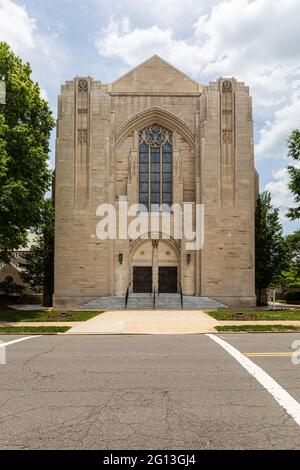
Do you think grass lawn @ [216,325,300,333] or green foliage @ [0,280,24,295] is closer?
grass lawn @ [216,325,300,333]

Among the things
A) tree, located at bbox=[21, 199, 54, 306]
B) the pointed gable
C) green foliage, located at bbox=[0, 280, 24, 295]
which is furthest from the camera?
green foliage, located at bbox=[0, 280, 24, 295]

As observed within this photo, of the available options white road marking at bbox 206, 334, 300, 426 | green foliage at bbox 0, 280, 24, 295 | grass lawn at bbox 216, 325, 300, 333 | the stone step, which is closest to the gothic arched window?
the stone step

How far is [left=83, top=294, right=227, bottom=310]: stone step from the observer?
90.5 ft

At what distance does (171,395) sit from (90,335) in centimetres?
829

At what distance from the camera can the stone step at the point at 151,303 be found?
1086 inches

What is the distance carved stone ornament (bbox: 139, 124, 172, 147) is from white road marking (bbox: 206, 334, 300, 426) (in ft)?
80.2

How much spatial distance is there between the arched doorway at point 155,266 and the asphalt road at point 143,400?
20690 millimetres

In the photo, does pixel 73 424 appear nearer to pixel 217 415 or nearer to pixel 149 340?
pixel 217 415

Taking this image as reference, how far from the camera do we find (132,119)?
31.8 m

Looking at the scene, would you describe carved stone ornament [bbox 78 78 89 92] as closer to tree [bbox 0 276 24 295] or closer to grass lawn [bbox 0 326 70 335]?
tree [bbox 0 276 24 295]

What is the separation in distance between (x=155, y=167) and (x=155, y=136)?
2448mm

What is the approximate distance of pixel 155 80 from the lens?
3192 centimetres

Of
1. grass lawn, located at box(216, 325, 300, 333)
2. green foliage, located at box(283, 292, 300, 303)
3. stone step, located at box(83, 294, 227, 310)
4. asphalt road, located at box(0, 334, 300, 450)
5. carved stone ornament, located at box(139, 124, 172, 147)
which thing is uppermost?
carved stone ornament, located at box(139, 124, 172, 147)

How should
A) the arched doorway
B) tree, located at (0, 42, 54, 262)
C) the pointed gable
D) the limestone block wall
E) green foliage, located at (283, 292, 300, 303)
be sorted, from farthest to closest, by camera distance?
green foliage, located at (283, 292, 300, 303)
the pointed gable
the arched doorway
the limestone block wall
tree, located at (0, 42, 54, 262)
